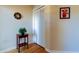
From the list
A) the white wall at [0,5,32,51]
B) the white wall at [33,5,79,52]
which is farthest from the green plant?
the white wall at [33,5,79,52]

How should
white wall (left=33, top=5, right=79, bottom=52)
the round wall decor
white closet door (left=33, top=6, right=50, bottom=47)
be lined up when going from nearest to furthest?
the round wall decor → white closet door (left=33, top=6, right=50, bottom=47) → white wall (left=33, top=5, right=79, bottom=52)

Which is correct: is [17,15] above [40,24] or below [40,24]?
above

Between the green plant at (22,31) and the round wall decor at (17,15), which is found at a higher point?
the round wall decor at (17,15)

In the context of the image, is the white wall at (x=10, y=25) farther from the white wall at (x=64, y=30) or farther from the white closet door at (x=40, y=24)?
the white wall at (x=64, y=30)

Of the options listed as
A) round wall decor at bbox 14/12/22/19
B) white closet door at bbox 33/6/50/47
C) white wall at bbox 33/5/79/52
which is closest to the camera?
round wall decor at bbox 14/12/22/19

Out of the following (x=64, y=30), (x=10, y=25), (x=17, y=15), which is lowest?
(x=64, y=30)

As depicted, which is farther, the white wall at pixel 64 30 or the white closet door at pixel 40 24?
the white wall at pixel 64 30

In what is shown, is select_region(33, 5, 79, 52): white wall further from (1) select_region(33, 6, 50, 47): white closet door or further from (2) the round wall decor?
(2) the round wall decor

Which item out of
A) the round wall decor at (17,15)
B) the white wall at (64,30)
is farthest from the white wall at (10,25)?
the white wall at (64,30)

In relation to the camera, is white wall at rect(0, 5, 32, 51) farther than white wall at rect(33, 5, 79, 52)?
No

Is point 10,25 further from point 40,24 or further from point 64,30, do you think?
point 64,30

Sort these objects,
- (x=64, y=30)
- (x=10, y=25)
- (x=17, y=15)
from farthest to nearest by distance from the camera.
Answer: (x=64, y=30)
(x=10, y=25)
(x=17, y=15)

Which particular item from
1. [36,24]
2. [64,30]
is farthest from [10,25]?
[64,30]

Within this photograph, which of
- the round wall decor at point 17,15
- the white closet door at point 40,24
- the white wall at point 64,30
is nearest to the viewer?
the round wall decor at point 17,15
